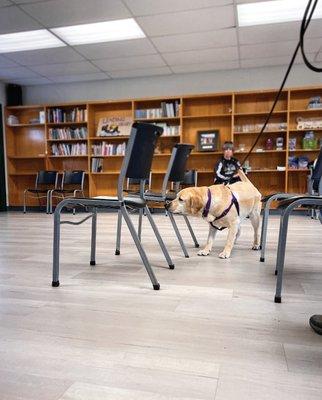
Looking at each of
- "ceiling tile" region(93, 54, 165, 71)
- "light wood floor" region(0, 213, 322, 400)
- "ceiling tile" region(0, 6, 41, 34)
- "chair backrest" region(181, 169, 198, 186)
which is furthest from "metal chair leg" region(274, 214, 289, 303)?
"ceiling tile" region(93, 54, 165, 71)

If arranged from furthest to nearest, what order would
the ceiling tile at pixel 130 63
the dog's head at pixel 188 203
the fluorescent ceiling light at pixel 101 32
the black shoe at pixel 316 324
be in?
the ceiling tile at pixel 130 63 → the fluorescent ceiling light at pixel 101 32 → the dog's head at pixel 188 203 → the black shoe at pixel 316 324

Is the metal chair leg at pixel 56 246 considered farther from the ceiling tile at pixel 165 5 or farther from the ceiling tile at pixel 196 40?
the ceiling tile at pixel 196 40

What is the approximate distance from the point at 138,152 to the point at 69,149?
5.44 meters

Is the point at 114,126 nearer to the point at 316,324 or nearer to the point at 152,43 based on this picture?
the point at 152,43

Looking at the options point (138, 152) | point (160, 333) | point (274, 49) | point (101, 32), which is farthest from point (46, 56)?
point (160, 333)

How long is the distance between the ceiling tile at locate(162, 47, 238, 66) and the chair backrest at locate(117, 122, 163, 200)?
13.1ft

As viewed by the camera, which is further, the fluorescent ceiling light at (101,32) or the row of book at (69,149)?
the row of book at (69,149)

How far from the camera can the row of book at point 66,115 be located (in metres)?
6.46

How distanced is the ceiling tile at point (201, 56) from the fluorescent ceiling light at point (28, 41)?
182 cm

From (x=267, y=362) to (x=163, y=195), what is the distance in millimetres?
1573

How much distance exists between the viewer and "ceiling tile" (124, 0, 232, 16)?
3.55 meters

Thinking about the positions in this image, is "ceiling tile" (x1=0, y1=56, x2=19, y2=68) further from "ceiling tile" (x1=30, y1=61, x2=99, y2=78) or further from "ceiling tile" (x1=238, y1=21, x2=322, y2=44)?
"ceiling tile" (x1=238, y1=21, x2=322, y2=44)

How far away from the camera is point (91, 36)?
451 cm

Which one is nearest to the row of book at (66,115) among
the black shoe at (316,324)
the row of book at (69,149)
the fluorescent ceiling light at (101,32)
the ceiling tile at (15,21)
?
the row of book at (69,149)
